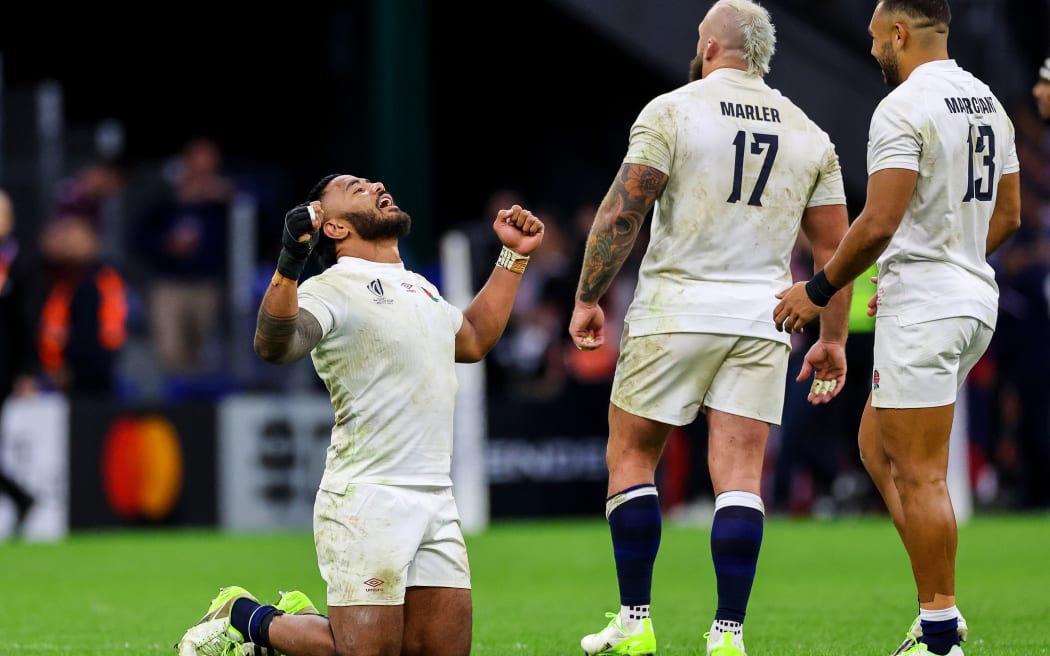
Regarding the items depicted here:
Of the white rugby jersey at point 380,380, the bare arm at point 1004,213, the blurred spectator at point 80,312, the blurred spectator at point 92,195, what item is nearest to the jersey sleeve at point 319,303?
the white rugby jersey at point 380,380

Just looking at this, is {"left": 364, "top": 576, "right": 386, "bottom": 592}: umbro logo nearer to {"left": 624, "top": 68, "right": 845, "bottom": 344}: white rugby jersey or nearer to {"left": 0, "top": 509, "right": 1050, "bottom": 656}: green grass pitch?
{"left": 0, "top": 509, "right": 1050, "bottom": 656}: green grass pitch

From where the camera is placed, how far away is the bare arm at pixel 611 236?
254 inches

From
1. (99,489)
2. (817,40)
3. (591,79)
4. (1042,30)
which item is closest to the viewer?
(99,489)

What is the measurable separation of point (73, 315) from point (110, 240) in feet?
12.5

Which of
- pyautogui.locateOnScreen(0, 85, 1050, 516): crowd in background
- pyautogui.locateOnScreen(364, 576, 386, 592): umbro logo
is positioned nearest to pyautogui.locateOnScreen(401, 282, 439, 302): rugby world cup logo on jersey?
pyautogui.locateOnScreen(364, 576, 386, 592): umbro logo

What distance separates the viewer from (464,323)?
6.27m

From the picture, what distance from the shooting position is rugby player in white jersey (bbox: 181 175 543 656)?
5637 mm

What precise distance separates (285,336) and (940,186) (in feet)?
7.92

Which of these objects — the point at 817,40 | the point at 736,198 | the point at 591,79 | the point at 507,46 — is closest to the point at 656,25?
the point at 817,40

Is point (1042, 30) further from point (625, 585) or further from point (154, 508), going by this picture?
point (625, 585)

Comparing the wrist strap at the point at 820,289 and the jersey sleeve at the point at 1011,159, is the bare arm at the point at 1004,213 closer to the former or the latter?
the jersey sleeve at the point at 1011,159

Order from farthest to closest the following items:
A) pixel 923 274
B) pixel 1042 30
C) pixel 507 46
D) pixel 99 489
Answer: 1. pixel 507 46
2. pixel 1042 30
3. pixel 99 489
4. pixel 923 274

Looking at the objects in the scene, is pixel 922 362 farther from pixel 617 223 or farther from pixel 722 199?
pixel 617 223

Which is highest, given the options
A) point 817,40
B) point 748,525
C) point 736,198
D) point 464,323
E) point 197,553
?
point 817,40
